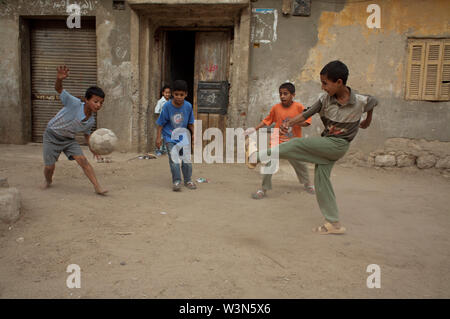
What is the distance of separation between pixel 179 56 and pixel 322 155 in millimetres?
6610

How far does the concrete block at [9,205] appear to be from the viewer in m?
2.98

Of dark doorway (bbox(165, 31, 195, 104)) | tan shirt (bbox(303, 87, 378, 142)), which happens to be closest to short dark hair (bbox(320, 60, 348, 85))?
tan shirt (bbox(303, 87, 378, 142))

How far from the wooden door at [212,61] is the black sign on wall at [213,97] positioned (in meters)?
0.08

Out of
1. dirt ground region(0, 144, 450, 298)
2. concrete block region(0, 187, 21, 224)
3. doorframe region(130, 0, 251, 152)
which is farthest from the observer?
doorframe region(130, 0, 251, 152)

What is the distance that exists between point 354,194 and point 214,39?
4452 millimetres

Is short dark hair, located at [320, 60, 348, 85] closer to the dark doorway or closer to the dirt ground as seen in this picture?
the dirt ground

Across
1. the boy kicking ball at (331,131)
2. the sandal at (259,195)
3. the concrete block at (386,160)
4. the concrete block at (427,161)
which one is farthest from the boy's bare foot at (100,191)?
the concrete block at (427,161)

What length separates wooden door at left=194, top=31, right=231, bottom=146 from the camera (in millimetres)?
7457

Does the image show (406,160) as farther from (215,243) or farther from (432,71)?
(215,243)

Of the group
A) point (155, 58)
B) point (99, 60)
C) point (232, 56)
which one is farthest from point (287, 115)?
point (99, 60)

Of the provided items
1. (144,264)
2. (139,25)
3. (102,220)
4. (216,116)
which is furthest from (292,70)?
(144,264)

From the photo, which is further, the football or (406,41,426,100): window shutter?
(406,41,426,100): window shutter

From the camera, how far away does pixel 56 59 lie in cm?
777

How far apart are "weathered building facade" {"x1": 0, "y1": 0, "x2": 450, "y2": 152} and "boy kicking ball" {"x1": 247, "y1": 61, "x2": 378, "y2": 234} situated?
3774 mm
